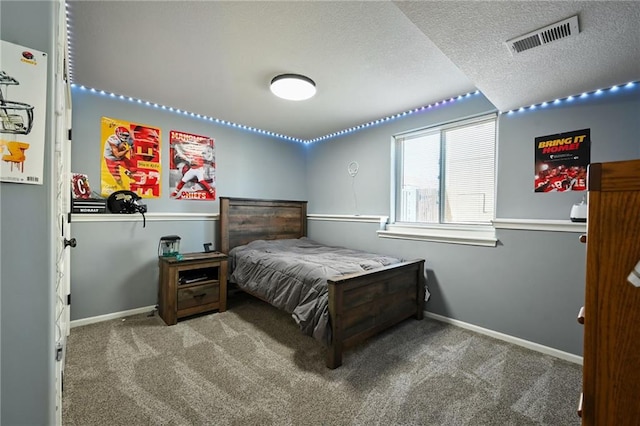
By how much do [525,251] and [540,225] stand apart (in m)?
0.25

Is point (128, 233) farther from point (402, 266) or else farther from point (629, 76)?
point (629, 76)

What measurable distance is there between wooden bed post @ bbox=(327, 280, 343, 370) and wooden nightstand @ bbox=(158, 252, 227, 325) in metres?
1.55

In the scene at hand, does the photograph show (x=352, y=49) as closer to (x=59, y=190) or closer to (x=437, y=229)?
(x=59, y=190)

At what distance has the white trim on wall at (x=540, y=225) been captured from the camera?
2.05 metres

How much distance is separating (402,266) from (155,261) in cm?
269

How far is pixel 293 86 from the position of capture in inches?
90.7

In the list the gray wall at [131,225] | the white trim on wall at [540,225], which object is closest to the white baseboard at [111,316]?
the gray wall at [131,225]

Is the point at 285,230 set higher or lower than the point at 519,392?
higher

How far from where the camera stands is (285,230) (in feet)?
13.3

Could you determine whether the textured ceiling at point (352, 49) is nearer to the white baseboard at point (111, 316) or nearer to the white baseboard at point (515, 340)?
the white baseboard at point (515, 340)

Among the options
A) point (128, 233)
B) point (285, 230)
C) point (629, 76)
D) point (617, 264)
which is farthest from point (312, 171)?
point (617, 264)

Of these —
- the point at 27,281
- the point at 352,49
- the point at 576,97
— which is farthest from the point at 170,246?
the point at 576,97

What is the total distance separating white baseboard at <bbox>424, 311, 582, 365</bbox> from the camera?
2.09 m

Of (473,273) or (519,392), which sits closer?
(519,392)
